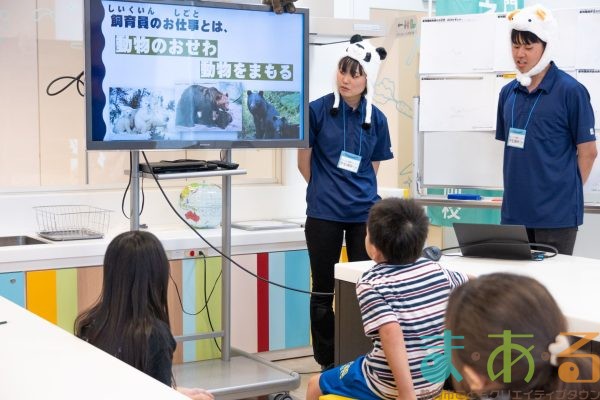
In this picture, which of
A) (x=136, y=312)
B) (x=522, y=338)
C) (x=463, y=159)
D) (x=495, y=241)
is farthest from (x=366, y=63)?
(x=522, y=338)

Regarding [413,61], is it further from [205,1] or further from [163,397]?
[163,397]

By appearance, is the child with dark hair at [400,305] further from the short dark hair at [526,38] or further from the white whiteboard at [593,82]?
the white whiteboard at [593,82]

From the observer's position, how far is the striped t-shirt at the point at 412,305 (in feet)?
7.84

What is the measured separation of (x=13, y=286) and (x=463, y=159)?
251 cm

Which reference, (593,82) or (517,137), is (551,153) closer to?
(517,137)

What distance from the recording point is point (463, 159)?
195 inches

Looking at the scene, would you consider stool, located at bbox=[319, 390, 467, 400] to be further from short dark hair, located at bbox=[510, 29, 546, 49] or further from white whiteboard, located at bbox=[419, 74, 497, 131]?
white whiteboard, located at bbox=[419, 74, 497, 131]

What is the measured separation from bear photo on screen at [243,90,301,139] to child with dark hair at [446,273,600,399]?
2.75m

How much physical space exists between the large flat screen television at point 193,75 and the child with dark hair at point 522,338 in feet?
8.40

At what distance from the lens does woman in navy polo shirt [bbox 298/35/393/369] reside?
4.08m

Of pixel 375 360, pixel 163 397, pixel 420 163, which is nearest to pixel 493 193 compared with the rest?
pixel 420 163

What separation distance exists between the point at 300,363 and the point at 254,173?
1080 mm

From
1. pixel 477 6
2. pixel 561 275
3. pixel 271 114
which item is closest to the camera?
pixel 561 275

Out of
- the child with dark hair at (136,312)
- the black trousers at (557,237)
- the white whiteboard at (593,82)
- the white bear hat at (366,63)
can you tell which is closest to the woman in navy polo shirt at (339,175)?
the white bear hat at (366,63)
